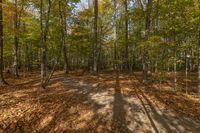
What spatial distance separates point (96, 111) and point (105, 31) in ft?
97.9

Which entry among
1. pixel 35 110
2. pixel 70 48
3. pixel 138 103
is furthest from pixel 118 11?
pixel 35 110

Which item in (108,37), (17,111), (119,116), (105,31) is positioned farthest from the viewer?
(108,37)

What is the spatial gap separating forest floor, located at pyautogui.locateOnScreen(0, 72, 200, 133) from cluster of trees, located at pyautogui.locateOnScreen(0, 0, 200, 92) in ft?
8.26

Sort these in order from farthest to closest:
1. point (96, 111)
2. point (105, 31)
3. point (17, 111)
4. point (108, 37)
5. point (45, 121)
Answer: point (108, 37)
point (105, 31)
point (96, 111)
point (17, 111)
point (45, 121)

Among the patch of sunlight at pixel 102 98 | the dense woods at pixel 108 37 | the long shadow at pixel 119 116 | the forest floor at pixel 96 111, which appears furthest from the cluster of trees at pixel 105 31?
the long shadow at pixel 119 116

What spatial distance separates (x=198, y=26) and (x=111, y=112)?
831 centimetres

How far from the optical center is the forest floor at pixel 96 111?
8438 mm

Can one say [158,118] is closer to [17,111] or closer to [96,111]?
[96,111]

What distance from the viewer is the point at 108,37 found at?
41.2m

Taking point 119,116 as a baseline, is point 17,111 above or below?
above

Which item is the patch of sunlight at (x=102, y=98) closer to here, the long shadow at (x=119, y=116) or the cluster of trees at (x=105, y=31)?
the long shadow at (x=119, y=116)

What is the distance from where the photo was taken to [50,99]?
436 inches

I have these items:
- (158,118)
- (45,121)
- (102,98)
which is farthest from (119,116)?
(45,121)

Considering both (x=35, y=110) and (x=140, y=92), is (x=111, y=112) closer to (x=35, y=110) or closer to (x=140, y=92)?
(x=35, y=110)
